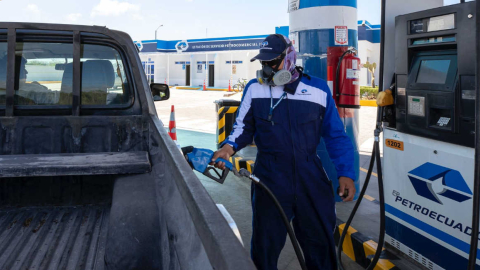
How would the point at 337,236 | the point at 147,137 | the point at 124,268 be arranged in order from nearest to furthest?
1. the point at 124,268
2. the point at 147,137
3. the point at 337,236

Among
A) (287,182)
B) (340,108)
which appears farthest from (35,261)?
(340,108)

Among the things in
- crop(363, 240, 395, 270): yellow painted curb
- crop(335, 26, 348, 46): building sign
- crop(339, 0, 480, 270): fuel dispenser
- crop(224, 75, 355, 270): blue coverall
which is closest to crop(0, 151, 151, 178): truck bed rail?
crop(224, 75, 355, 270): blue coverall

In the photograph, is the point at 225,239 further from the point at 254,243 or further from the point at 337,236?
the point at 337,236

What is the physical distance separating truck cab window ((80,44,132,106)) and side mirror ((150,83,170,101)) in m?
0.37

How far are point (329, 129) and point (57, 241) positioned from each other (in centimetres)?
178

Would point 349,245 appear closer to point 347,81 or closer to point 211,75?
point 347,81

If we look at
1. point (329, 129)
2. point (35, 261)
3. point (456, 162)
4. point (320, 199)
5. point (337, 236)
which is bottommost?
point (337, 236)

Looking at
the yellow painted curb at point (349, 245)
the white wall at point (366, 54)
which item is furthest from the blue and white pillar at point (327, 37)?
the white wall at point (366, 54)

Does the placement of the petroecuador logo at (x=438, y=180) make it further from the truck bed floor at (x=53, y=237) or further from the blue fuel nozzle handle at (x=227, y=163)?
the truck bed floor at (x=53, y=237)

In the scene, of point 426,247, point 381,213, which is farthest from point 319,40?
point 426,247

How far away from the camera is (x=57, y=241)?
2.49m

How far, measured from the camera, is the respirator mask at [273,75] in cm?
263

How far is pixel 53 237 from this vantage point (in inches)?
99.9

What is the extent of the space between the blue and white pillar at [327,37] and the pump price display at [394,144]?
1.55 metres
